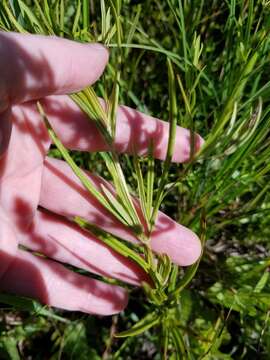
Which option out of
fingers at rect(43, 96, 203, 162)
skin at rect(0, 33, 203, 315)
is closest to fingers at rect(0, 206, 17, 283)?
skin at rect(0, 33, 203, 315)

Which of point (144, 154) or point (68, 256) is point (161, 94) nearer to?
point (144, 154)

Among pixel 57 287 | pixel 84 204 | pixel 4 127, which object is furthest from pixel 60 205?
pixel 4 127

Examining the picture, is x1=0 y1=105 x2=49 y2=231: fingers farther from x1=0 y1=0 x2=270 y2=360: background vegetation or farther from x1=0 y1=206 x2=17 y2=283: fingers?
x1=0 y1=0 x2=270 y2=360: background vegetation

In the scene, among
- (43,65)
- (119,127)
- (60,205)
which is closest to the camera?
(43,65)

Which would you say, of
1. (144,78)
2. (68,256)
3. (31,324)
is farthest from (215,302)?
(144,78)

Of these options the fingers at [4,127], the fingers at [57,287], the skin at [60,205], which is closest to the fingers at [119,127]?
the skin at [60,205]

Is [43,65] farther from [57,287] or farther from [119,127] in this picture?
[57,287]
